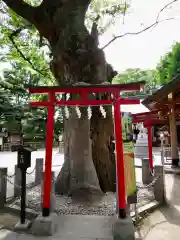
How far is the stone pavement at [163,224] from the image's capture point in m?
4.11

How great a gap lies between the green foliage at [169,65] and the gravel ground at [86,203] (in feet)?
62.2

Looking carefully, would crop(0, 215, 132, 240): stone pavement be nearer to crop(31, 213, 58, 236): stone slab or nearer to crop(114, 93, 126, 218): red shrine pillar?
crop(31, 213, 58, 236): stone slab

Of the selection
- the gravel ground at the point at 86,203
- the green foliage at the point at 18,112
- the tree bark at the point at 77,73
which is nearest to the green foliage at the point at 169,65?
the green foliage at the point at 18,112

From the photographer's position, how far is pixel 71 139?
6.66m

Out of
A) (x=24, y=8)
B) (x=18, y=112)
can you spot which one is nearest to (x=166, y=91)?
(x=24, y=8)

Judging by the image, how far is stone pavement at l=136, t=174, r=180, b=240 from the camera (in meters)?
4.11

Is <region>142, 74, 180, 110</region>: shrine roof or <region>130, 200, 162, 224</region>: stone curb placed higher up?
<region>142, 74, 180, 110</region>: shrine roof

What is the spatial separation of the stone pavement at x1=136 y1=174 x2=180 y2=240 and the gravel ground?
541 millimetres

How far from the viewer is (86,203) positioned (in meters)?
5.64

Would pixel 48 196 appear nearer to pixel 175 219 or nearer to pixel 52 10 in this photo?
pixel 175 219

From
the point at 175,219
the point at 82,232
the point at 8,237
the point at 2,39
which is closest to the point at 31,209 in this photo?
the point at 8,237

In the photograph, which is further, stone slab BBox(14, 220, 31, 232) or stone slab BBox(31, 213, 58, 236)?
stone slab BBox(14, 220, 31, 232)

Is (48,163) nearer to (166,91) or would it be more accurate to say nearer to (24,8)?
(24,8)

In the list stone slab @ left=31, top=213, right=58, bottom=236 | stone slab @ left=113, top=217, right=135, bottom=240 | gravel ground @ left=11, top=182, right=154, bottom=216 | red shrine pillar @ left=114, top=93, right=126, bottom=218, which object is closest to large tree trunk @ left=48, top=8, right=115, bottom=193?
gravel ground @ left=11, top=182, right=154, bottom=216
